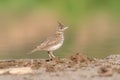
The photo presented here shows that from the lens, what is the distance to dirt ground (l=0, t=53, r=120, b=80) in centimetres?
1502

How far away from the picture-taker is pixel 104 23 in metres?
28.5

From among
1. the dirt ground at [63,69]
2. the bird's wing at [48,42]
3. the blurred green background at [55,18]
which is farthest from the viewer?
the blurred green background at [55,18]

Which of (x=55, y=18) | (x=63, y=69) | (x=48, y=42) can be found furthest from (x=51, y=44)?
(x=55, y=18)

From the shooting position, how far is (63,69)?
51.5 feet

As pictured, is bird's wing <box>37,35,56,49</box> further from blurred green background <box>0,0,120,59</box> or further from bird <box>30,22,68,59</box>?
blurred green background <box>0,0,120,59</box>

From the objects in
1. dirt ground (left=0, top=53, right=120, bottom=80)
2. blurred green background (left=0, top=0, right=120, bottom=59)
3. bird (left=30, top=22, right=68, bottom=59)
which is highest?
blurred green background (left=0, top=0, right=120, bottom=59)

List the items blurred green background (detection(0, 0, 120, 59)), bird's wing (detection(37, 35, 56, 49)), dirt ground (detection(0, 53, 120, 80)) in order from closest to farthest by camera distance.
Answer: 1. dirt ground (detection(0, 53, 120, 80))
2. bird's wing (detection(37, 35, 56, 49))
3. blurred green background (detection(0, 0, 120, 59))

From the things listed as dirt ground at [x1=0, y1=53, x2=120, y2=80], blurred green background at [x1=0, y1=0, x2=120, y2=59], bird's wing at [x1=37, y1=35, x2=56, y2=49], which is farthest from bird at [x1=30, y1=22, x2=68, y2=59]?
blurred green background at [x1=0, y1=0, x2=120, y2=59]

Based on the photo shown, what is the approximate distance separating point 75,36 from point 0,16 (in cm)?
361

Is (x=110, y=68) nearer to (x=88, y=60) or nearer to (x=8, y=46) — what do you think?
(x=88, y=60)

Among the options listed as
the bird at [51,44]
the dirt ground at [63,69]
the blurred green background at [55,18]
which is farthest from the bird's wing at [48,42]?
the blurred green background at [55,18]

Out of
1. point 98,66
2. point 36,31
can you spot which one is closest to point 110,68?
point 98,66

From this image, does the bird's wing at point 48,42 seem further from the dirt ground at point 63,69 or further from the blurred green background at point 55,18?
the blurred green background at point 55,18

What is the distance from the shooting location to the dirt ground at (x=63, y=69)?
1502cm
